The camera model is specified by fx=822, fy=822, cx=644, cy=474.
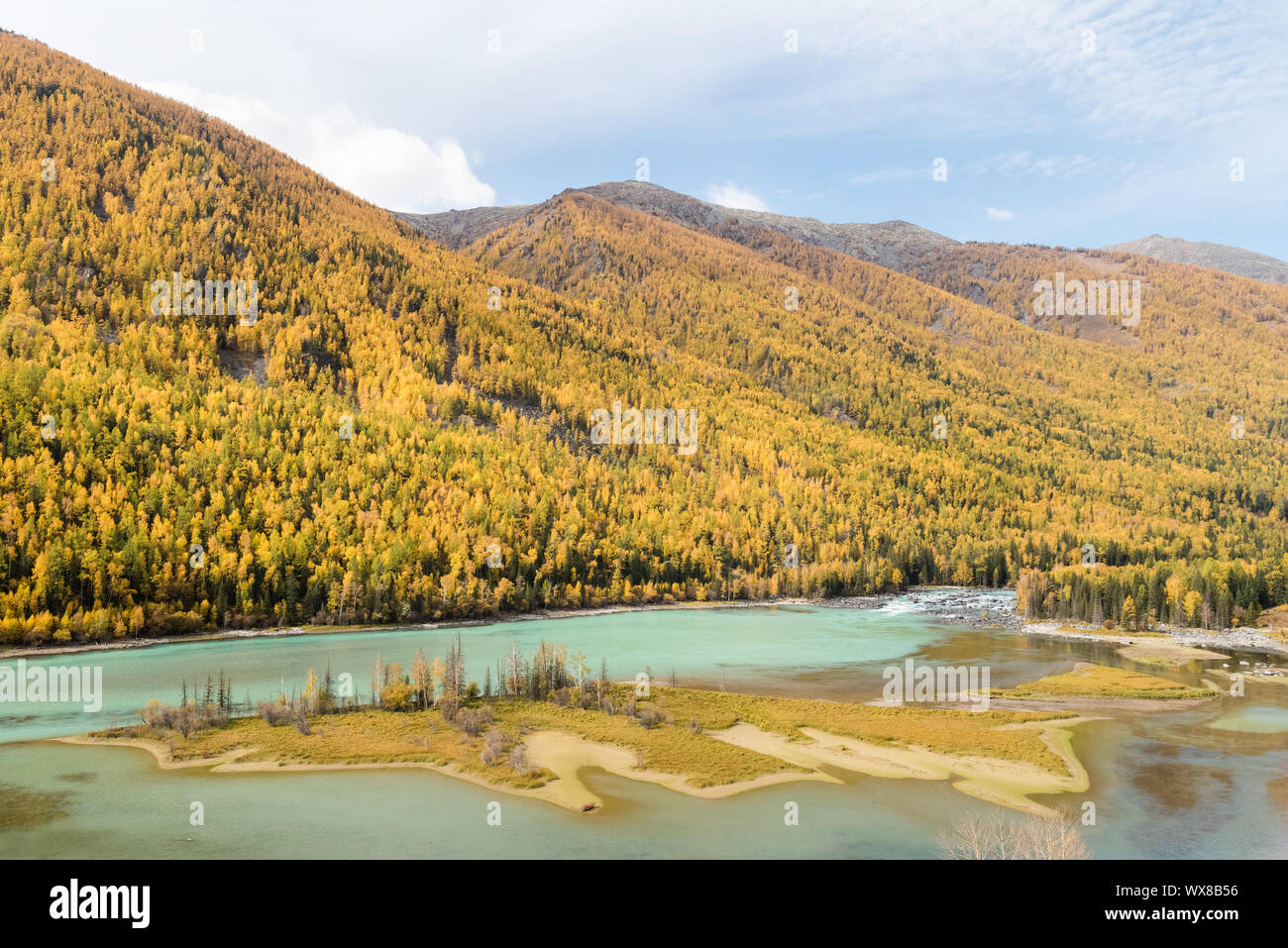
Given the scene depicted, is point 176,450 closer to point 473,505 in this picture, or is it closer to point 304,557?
point 304,557

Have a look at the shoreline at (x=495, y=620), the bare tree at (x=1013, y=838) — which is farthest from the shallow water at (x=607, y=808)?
the shoreline at (x=495, y=620)

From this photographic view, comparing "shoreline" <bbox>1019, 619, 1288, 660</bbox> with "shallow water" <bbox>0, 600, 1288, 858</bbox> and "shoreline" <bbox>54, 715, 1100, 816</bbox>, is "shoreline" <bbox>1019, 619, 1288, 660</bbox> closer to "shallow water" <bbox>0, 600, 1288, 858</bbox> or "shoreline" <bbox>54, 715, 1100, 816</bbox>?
"shallow water" <bbox>0, 600, 1288, 858</bbox>

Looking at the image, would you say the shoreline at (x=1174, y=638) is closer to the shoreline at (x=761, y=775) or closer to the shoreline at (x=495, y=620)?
the shoreline at (x=495, y=620)

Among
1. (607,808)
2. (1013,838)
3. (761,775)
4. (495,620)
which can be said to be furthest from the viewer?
(495,620)

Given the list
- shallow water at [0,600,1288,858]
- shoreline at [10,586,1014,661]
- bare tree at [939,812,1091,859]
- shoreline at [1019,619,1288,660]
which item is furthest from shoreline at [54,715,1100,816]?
shoreline at [1019,619,1288,660]

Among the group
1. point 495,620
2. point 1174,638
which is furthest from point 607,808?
point 1174,638

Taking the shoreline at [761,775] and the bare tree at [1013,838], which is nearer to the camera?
the bare tree at [1013,838]

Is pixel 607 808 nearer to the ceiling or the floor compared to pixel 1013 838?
nearer to the floor

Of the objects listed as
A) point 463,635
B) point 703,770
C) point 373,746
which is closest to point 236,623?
point 463,635

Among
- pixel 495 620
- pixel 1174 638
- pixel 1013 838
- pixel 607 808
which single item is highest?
pixel 1013 838

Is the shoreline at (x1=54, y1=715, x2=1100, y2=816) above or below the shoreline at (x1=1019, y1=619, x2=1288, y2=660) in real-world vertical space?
above

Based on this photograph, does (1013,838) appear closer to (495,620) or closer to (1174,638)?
(1174,638)
